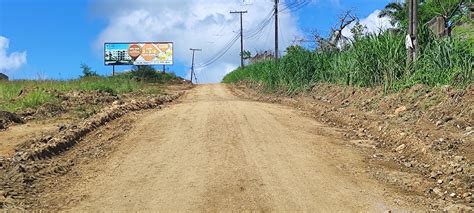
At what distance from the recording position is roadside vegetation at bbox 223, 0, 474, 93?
11.8 m

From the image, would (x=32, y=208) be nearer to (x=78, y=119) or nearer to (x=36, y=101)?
(x=78, y=119)

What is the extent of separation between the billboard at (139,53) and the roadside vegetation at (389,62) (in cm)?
2998

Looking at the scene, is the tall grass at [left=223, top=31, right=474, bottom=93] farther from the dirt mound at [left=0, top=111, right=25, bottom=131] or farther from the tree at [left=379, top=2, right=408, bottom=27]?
the tree at [left=379, top=2, right=408, bottom=27]

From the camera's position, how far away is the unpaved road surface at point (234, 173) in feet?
19.7

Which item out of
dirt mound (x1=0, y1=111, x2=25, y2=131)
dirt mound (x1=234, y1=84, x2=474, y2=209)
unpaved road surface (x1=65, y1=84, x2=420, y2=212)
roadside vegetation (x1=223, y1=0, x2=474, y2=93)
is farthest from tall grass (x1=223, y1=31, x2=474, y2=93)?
dirt mound (x1=0, y1=111, x2=25, y2=131)

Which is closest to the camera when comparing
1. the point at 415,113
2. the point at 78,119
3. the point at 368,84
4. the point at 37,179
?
the point at 37,179

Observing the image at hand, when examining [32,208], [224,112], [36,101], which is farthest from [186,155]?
[36,101]

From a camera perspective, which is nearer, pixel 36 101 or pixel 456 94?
pixel 456 94

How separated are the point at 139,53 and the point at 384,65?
41243 millimetres

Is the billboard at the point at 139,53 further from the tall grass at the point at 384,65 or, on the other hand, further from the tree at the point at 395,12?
the tall grass at the point at 384,65

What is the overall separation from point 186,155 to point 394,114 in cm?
534

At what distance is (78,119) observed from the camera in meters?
13.0

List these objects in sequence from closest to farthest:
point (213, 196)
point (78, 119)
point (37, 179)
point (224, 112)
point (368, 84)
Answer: point (213, 196) < point (37, 179) < point (78, 119) < point (224, 112) < point (368, 84)

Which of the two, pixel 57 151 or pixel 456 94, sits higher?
pixel 456 94
